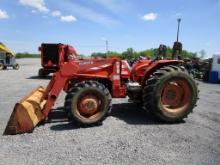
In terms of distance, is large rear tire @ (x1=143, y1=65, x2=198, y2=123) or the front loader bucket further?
large rear tire @ (x1=143, y1=65, x2=198, y2=123)

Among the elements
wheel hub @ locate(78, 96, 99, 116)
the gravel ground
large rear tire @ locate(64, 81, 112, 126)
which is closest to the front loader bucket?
the gravel ground

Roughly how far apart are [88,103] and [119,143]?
1.48 metres

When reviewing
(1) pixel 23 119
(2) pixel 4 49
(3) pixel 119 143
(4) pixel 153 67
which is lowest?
(3) pixel 119 143

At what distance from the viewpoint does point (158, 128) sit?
7.21 meters

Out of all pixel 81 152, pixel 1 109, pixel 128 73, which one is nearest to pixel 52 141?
pixel 81 152

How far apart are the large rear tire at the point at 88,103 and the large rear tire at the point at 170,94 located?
107 centimetres

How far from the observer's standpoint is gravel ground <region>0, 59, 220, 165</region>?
205 inches

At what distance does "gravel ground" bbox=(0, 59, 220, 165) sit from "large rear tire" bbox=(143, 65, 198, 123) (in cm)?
29

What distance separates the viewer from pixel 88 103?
7.18 meters

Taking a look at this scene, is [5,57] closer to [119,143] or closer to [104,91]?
[104,91]

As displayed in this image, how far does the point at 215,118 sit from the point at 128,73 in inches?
102

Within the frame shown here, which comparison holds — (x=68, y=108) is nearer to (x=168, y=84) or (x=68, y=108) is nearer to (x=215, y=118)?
(x=168, y=84)

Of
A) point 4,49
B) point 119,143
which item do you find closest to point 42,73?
point 4,49

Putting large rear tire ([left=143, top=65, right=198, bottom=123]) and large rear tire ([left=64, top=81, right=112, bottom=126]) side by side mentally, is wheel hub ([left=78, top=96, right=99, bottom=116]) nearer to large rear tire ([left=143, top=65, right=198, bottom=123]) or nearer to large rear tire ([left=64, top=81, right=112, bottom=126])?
large rear tire ([left=64, top=81, right=112, bottom=126])
